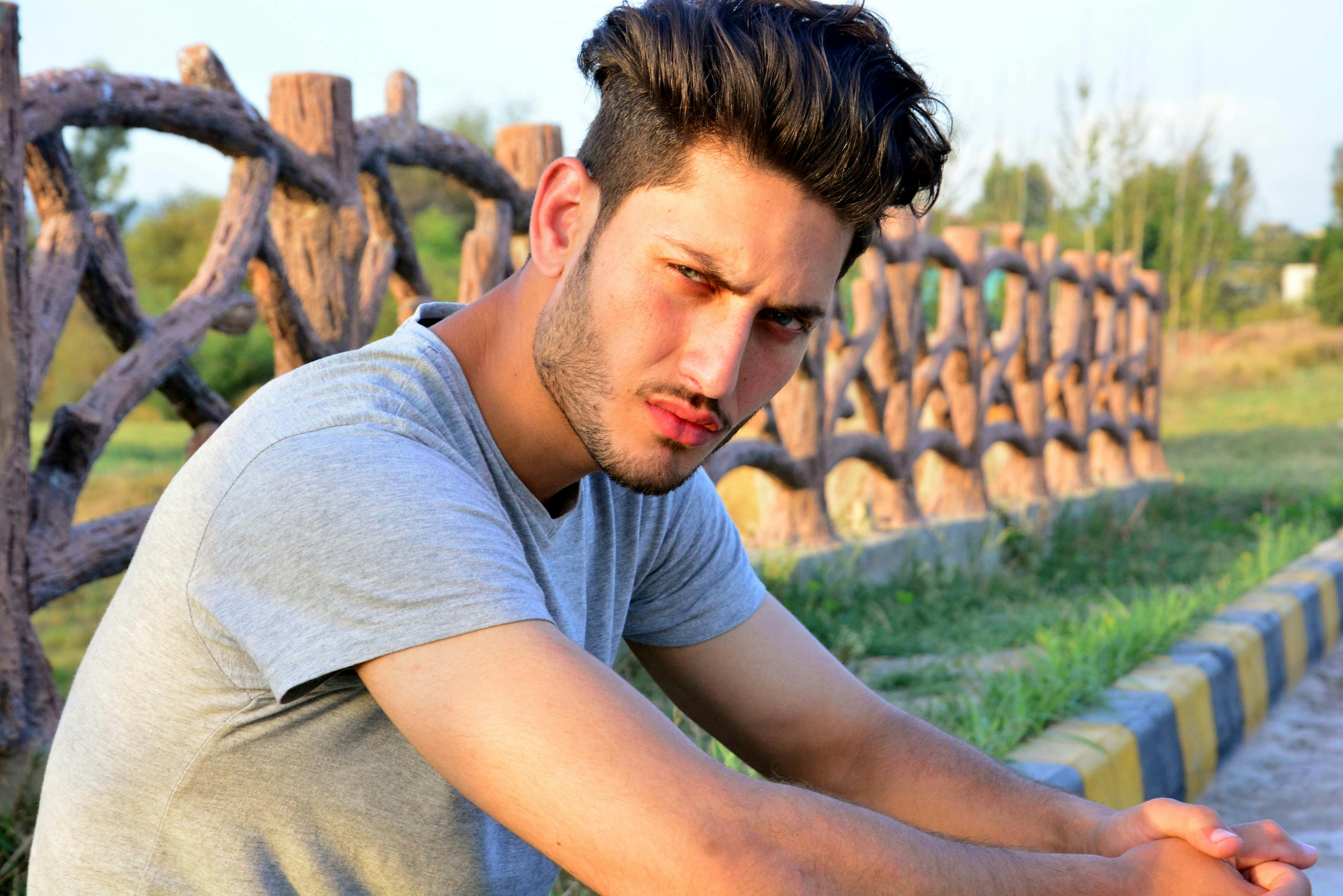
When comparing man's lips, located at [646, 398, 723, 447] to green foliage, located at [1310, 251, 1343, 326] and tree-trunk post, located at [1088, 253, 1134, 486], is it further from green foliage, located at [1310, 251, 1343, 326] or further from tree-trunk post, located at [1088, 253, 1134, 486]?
green foliage, located at [1310, 251, 1343, 326]

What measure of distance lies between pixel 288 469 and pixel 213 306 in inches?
66.3

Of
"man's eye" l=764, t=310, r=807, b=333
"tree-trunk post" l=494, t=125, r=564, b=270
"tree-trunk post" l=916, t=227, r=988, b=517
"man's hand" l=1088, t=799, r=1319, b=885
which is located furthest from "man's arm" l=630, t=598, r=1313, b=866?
"tree-trunk post" l=916, t=227, r=988, b=517

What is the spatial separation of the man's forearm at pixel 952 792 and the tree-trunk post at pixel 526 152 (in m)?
2.32

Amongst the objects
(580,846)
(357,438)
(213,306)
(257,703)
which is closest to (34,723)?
(213,306)

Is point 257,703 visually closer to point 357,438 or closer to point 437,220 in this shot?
point 357,438

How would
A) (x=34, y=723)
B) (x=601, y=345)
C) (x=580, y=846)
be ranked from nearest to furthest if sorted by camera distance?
(x=580, y=846), (x=601, y=345), (x=34, y=723)

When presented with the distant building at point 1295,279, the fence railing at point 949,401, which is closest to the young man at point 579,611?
the fence railing at point 949,401

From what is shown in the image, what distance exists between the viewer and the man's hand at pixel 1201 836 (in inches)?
64.2

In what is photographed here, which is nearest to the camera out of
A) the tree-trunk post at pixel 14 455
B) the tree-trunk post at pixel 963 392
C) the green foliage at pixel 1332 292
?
the tree-trunk post at pixel 14 455

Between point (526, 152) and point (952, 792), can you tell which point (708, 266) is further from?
point (526, 152)

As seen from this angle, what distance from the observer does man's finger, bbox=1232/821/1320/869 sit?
1676mm

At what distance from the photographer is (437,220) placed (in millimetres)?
20656

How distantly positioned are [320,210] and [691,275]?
6.16 feet

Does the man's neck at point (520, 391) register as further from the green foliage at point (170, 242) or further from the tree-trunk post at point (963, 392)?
the green foliage at point (170, 242)
